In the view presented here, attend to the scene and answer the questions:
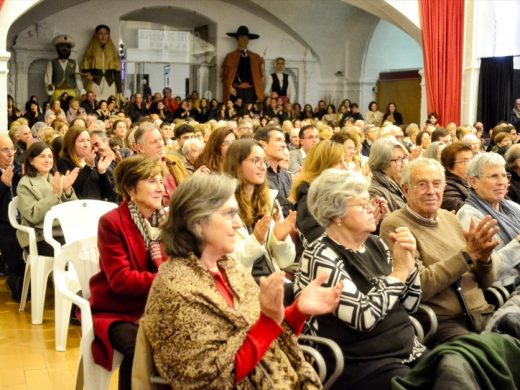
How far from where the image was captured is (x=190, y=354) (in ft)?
7.16

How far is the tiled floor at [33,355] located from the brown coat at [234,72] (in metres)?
13.6

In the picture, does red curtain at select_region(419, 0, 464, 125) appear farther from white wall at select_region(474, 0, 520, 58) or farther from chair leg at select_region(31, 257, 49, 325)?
chair leg at select_region(31, 257, 49, 325)

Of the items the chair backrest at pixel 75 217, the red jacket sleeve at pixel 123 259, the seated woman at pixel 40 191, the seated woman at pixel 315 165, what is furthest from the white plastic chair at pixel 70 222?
the red jacket sleeve at pixel 123 259

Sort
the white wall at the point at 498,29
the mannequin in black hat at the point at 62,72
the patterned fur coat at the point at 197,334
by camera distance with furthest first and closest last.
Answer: the mannequin in black hat at the point at 62,72, the white wall at the point at 498,29, the patterned fur coat at the point at 197,334

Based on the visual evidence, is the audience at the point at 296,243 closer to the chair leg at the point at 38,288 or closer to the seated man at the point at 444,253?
the seated man at the point at 444,253

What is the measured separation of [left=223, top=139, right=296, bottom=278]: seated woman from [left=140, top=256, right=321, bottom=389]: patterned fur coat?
110 centimetres

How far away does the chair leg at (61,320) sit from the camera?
14.1 feet

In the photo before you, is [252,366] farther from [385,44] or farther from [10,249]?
[385,44]

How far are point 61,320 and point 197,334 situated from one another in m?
2.42

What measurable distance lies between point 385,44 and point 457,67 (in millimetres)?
5875

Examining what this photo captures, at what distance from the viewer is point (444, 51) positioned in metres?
14.3

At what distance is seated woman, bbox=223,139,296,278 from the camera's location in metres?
3.50

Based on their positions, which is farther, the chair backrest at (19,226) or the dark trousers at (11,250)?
the dark trousers at (11,250)

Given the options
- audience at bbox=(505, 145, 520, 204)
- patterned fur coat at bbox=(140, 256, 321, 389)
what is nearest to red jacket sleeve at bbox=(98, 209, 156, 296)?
patterned fur coat at bbox=(140, 256, 321, 389)
